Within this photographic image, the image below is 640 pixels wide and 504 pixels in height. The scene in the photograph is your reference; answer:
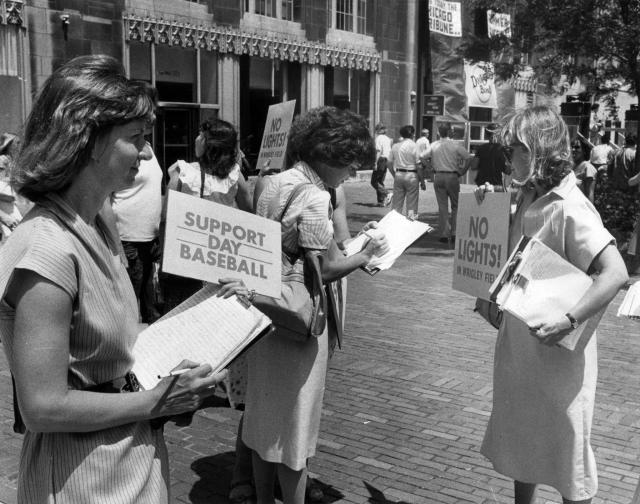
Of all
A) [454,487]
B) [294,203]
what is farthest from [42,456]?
[454,487]

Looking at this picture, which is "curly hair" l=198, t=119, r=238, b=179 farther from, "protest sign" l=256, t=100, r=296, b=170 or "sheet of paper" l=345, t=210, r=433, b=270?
"sheet of paper" l=345, t=210, r=433, b=270

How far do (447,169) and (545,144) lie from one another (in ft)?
34.8

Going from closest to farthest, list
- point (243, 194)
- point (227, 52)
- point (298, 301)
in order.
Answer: point (298, 301)
point (243, 194)
point (227, 52)

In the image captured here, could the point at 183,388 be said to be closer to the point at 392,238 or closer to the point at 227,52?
the point at 392,238

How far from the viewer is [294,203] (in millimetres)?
3336

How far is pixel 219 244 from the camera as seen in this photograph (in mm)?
2555

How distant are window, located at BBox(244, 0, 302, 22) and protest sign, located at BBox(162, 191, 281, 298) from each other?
827 inches

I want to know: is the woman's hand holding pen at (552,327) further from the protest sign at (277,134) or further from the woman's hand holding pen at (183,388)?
the protest sign at (277,134)

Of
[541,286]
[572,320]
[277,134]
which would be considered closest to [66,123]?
[541,286]

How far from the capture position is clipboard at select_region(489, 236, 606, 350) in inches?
117

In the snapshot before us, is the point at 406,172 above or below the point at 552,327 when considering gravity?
below

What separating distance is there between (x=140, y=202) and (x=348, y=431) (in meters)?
2.62

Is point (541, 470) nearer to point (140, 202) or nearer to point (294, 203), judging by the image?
point (294, 203)

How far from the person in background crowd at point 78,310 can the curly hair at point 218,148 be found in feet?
13.7
